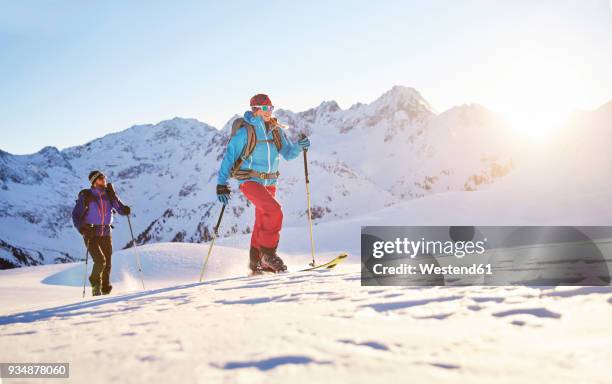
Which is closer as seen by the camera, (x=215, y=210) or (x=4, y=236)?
(x=215, y=210)

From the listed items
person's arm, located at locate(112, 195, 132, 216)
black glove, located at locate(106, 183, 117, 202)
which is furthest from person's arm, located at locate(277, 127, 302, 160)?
black glove, located at locate(106, 183, 117, 202)

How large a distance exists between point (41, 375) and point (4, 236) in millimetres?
245438

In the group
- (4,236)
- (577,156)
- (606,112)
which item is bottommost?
(4,236)

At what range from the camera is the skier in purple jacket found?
6273 mm

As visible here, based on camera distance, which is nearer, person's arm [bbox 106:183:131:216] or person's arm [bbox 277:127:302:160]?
person's arm [bbox 277:127:302:160]

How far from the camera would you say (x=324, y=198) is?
134 m

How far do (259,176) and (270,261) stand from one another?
124cm

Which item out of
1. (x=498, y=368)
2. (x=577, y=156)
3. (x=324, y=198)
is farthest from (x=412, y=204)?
(x=324, y=198)

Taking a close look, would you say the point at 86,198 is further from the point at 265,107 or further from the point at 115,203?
the point at 265,107

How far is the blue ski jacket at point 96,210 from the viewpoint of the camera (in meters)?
6.27

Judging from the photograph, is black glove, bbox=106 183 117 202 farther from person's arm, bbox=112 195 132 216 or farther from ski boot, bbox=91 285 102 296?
ski boot, bbox=91 285 102 296

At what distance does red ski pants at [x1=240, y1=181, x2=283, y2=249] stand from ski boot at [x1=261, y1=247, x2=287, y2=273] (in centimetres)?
8

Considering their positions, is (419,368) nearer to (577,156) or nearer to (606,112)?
(577,156)

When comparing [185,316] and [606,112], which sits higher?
[606,112]
